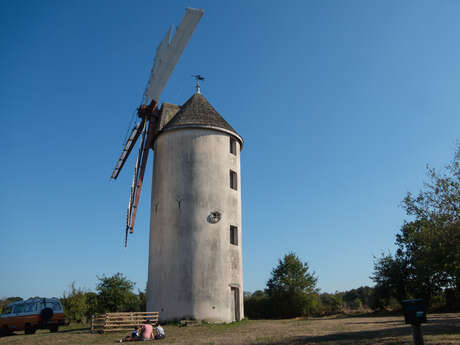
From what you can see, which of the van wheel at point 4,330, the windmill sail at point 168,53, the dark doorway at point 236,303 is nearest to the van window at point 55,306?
the van wheel at point 4,330

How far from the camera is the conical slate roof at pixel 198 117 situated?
998 inches

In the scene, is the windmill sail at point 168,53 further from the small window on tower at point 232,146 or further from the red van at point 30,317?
the red van at point 30,317

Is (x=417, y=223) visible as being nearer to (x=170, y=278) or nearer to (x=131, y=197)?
(x=170, y=278)

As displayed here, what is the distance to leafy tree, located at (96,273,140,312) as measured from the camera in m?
31.9

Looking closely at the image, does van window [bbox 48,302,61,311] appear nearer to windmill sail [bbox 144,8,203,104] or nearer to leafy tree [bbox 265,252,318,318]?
windmill sail [bbox 144,8,203,104]

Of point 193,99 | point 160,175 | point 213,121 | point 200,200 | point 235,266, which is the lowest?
point 235,266

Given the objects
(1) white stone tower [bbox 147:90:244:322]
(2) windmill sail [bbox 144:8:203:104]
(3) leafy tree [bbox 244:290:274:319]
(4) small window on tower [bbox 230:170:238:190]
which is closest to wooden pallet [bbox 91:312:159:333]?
(1) white stone tower [bbox 147:90:244:322]

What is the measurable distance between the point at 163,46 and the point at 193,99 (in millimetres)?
4506

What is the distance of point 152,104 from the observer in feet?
94.4

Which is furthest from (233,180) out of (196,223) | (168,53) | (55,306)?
(55,306)

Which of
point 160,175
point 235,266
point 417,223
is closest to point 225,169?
point 160,175

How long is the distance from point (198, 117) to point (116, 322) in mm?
13351

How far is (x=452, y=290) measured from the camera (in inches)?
1177

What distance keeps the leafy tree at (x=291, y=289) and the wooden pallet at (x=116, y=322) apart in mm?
20001
